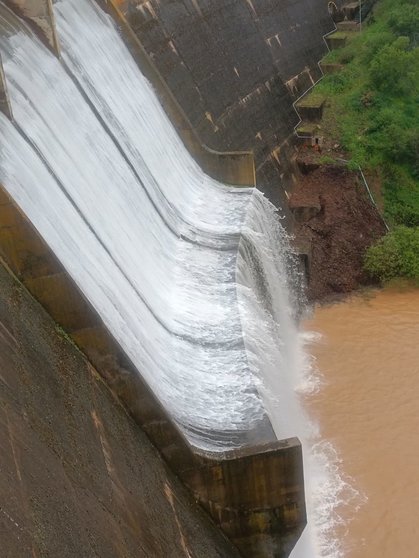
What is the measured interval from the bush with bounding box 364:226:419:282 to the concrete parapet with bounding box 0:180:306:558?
8038 millimetres

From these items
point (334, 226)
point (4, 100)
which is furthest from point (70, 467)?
point (334, 226)

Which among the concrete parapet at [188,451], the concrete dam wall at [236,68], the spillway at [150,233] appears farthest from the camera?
the concrete dam wall at [236,68]

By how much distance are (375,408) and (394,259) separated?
170 inches

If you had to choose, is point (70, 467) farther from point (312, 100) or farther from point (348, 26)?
point (348, 26)

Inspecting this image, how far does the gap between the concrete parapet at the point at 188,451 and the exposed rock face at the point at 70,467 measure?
14cm

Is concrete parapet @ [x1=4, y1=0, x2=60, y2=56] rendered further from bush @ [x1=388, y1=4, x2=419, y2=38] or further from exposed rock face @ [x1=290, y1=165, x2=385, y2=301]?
bush @ [x1=388, y1=4, x2=419, y2=38]

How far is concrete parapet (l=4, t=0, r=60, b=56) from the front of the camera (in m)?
9.87

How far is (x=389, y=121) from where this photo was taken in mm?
16859

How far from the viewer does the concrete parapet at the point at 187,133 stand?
12.7 metres

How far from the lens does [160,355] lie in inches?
330

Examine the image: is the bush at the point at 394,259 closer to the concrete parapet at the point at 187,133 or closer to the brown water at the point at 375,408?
the brown water at the point at 375,408

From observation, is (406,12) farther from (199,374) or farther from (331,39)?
(199,374)

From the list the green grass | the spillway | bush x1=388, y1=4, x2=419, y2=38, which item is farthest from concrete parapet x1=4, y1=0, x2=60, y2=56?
bush x1=388, y1=4, x2=419, y2=38

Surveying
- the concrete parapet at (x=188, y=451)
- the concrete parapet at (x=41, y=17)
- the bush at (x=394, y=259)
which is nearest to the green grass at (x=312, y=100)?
the bush at (x=394, y=259)
